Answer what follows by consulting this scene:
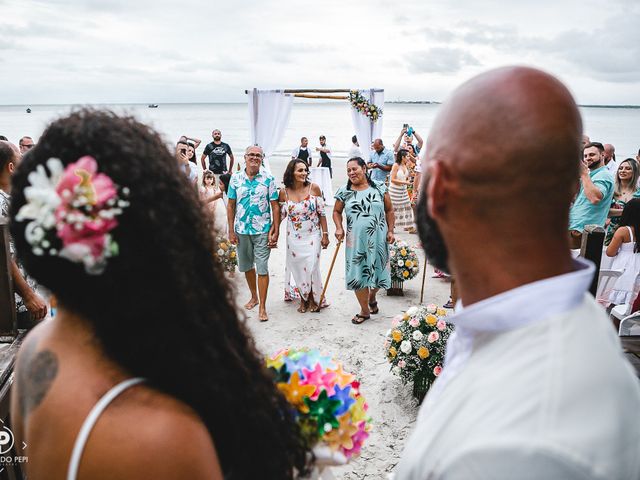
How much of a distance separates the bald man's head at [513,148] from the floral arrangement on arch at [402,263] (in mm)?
5580

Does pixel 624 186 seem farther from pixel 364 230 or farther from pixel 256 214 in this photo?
pixel 256 214

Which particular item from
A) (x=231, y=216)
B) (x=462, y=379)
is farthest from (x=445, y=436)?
(x=231, y=216)

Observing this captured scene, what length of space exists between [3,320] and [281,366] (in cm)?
225

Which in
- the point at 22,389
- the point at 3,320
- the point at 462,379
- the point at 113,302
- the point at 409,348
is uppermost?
the point at 113,302

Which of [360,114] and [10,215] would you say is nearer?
[10,215]

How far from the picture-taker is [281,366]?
64.4 inches

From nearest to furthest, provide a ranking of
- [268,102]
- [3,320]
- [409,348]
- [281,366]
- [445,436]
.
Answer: [445,436] < [281,366] < [3,320] < [409,348] < [268,102]

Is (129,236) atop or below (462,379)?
atop

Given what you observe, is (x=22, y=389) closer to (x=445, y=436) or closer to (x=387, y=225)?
(x=445, y=436)

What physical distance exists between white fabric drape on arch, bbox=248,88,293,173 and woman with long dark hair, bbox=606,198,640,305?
889cm

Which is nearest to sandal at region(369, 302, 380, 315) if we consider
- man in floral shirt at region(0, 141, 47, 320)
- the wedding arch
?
man in floral shirt at region(0, 141, 47, 320)

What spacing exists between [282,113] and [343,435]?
11632 mm

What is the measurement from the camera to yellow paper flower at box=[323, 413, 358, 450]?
1.58m

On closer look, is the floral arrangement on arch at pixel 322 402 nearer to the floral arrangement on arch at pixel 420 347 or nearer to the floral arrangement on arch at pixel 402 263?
the floral arrangement on arch at pixel 420 347
